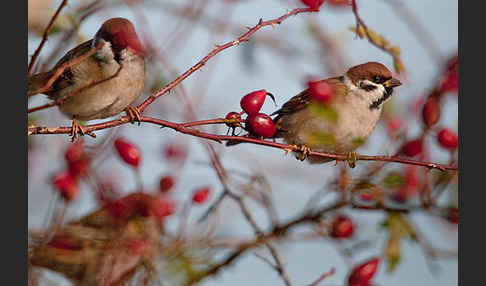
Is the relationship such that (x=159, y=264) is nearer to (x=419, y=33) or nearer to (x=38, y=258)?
(x=38, y=258)

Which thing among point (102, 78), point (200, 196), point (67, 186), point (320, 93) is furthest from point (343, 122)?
point (67, 186)

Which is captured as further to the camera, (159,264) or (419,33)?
(419,33)

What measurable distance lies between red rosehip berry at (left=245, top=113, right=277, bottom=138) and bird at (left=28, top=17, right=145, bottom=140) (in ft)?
1.28

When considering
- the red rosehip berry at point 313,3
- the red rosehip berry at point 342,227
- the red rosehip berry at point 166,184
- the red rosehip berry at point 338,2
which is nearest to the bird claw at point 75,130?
the red rosehip berry at point 166,184

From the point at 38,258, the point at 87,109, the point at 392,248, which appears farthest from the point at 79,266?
the point at 392,248

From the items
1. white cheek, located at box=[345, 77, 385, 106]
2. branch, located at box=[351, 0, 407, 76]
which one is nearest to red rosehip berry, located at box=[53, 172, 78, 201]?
branch, located at box=[351, 0, 407, 76]

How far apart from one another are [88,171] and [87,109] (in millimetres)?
252

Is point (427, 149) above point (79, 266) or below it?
above

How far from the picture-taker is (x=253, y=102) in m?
1.12

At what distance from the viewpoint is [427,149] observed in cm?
159

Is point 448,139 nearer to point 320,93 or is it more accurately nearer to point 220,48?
point 320,93

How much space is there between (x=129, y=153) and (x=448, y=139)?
826 mm

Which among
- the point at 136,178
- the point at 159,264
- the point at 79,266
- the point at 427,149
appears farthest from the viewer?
the point at 79,266

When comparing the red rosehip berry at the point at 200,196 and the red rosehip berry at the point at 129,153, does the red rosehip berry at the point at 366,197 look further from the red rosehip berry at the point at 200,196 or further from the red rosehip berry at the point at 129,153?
the red rosehip berry at the point at 129,153
